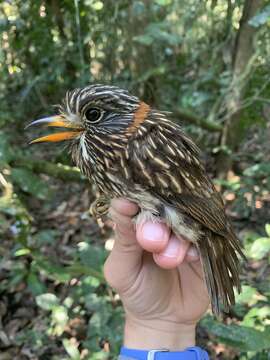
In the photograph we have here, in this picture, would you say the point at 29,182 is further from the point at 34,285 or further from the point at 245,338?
the point at 245,338

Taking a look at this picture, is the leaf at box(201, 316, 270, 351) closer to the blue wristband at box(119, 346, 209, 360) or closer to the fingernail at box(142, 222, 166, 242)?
the blue wristband at box(119, 346, 209, 360)

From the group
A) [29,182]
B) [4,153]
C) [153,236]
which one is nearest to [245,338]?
[153,236]

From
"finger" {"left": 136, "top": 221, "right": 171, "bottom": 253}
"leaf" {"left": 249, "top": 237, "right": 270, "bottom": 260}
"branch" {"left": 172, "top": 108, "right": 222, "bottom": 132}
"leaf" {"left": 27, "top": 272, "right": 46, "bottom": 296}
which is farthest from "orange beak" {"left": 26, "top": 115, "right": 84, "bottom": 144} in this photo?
"branch" {"left": 172, "top": 108, "right": 222, "bottom": 132}

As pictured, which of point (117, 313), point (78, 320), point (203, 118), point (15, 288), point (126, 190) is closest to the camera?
point (126, 190)

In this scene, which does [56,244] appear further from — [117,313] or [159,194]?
[159,194]

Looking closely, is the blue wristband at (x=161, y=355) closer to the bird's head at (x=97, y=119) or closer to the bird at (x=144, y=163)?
the bird at (x=144, y=163)

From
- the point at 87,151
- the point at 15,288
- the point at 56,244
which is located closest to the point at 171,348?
the point at 87,151
